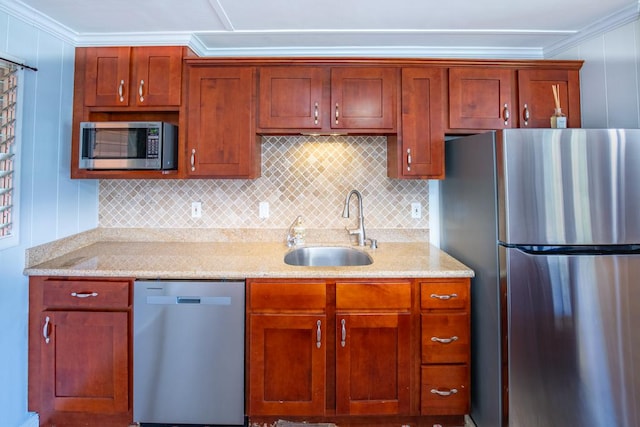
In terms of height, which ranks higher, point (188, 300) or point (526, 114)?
point (526, 114)

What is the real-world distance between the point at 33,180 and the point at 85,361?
1030 millimetres

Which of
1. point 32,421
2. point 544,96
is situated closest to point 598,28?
point 544,96

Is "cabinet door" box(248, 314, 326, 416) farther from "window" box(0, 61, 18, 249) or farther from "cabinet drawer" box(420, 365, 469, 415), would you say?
"window" box(0, 61, 18, 249)

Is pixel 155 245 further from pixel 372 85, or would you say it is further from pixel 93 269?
pixel 372 85

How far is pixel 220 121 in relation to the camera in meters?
2.08

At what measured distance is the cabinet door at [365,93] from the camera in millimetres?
2068

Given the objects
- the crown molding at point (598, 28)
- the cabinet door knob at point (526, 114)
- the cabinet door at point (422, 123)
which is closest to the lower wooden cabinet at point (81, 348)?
the cabinet door at point (422, 123)

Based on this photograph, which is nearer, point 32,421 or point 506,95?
point 32,421

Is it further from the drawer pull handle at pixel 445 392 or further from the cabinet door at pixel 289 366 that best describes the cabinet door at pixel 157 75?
the drawer pull handle at pixel 445 392

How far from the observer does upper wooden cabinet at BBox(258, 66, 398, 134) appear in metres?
2.07

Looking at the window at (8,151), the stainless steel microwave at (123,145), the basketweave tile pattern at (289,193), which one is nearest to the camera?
the window at (8,151)

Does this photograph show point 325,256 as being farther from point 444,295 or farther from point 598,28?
point 598,28

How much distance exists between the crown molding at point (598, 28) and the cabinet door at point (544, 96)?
8.6 inches

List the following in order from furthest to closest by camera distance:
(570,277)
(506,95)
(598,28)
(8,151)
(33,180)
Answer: (506,95) < (598,28) < (33,180) < (8,151) < (570,277)
